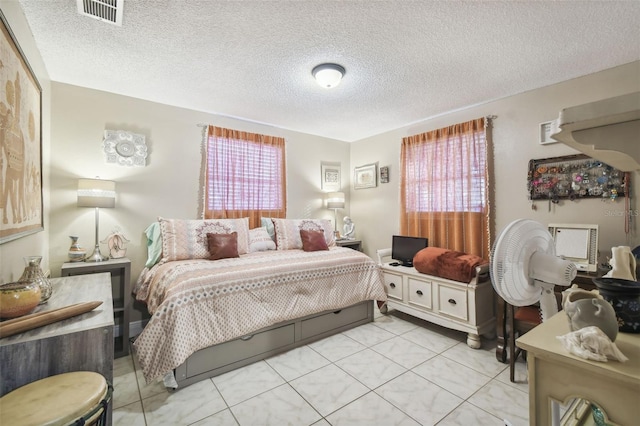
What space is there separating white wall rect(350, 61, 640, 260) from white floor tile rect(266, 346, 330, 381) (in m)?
2.28

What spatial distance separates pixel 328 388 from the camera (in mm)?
1925

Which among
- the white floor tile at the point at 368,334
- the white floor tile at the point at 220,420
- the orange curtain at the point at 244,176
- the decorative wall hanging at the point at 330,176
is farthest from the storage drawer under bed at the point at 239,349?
the decorative wall hanging at the point at 330,176

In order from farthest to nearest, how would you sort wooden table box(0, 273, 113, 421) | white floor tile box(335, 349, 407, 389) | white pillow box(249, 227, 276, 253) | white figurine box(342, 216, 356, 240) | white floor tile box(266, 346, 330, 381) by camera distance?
white figurine box(342, 216, 356, 240) → white pillow box(249, 227, 276, 253) → white floor tile box(266, 346, 330, 381) → white floor tile box(335, 349, 407, 389) → wooden table box(0, 273, 113, 421)

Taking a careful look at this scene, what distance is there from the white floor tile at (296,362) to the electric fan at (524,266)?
1650mm

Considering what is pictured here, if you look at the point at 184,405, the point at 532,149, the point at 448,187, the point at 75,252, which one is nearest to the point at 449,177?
the point at 448,187

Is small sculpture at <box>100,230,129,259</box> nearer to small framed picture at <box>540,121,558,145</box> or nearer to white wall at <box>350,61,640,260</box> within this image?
white wall at <box>350,61,640,260</box>

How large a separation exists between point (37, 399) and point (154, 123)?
2.89 metres

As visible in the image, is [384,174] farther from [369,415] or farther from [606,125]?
[606,125]

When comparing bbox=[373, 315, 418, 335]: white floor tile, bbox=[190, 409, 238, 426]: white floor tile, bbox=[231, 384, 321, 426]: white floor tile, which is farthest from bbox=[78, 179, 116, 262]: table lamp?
bbox=[373, 315, 418, 335]: white floor tile

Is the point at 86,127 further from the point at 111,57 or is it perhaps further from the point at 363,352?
the point at 363,352

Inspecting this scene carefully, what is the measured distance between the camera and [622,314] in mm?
813

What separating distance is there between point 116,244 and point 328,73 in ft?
8.73

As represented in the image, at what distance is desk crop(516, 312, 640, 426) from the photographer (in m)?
0.63

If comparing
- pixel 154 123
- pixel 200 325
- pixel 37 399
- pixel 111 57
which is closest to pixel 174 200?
pixel 154 123
